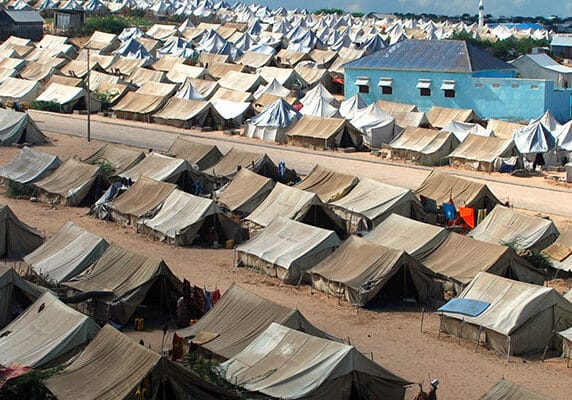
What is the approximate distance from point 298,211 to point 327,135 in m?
16.8

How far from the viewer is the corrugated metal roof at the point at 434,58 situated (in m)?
62.2

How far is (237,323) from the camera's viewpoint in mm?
26578

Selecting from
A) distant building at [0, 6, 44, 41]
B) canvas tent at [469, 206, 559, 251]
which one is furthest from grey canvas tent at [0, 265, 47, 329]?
distant building at [0, 6, 44, 41]

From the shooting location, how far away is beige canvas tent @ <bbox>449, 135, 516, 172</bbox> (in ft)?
160

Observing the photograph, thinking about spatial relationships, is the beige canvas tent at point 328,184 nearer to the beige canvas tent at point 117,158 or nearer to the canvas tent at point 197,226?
the canvas tent at point 197,226

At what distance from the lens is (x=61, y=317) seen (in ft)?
85.5

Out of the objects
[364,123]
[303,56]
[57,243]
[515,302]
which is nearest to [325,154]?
[364,123]

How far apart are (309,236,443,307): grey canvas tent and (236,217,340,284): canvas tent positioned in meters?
0.82

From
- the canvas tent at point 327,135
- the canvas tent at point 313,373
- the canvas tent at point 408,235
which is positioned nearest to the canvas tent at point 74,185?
the canvas tent at point 408,235

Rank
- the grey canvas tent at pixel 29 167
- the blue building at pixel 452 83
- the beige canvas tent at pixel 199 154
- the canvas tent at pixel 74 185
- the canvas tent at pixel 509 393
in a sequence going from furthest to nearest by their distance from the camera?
the blue building at pixel 452 83, the beige canvas tent at pixel 199 154, the grey canvas tent at pixel 29 167, the canvas tent at pixel 74 185, the canvas tent at pixel 509 393

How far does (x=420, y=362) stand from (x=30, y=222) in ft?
58.9

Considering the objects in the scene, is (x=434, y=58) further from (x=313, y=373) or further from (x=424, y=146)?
(x=313, y=373)

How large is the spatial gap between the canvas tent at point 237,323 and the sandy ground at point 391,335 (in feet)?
4.31

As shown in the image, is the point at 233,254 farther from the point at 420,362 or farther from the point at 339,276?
the point at 420,362
